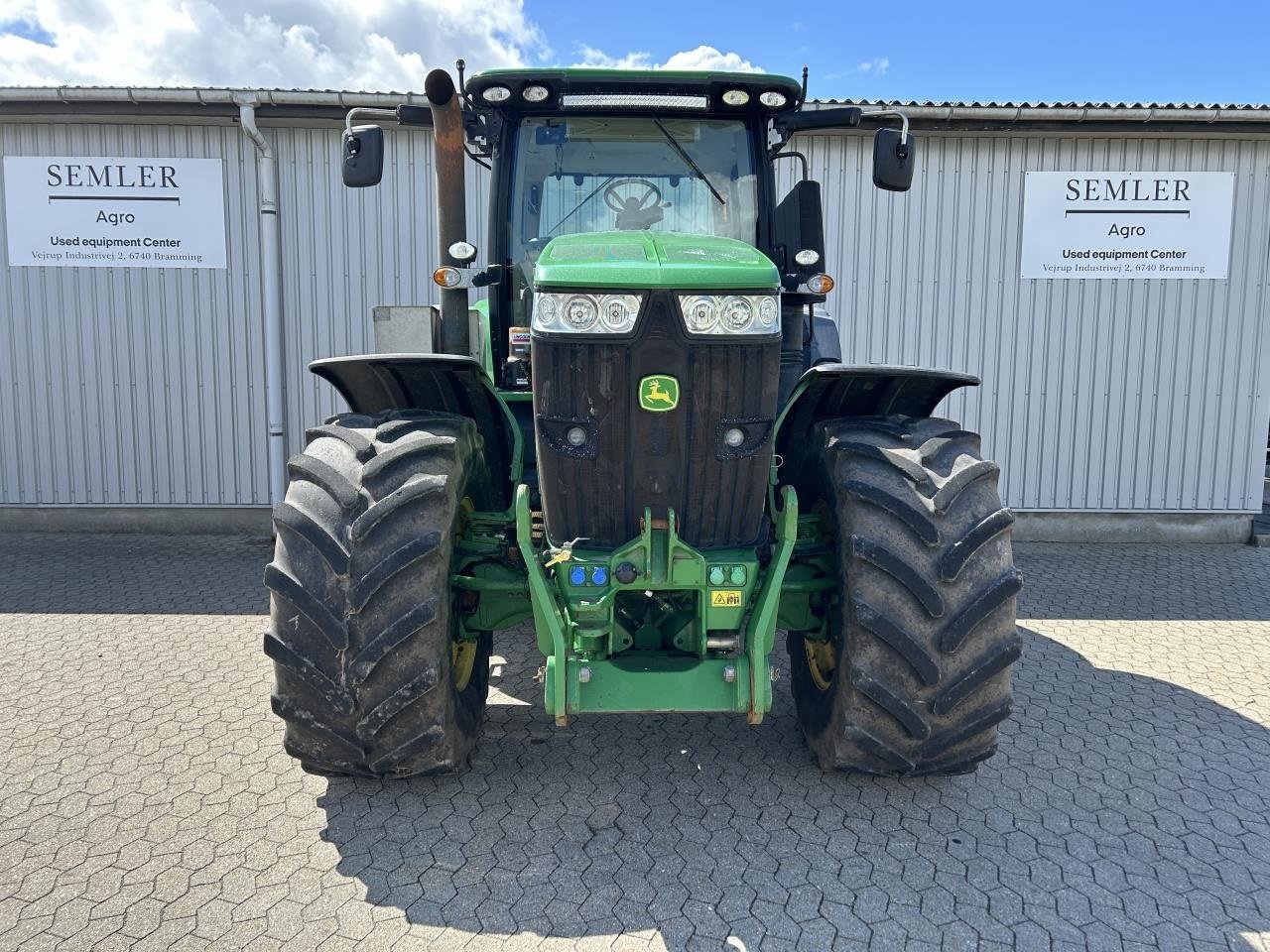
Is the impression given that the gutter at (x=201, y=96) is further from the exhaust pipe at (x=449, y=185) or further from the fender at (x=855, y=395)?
the fender at (x=855, y=395)

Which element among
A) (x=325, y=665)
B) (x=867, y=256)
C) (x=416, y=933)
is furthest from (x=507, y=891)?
(x=867, y=256)

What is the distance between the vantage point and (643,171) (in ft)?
12.8

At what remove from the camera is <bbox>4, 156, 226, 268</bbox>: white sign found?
307 inches

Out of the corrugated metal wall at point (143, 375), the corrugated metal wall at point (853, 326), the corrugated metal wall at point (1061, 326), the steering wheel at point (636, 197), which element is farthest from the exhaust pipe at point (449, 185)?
the corrugated metal wall at point (1061, 326)

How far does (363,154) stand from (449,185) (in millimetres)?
353

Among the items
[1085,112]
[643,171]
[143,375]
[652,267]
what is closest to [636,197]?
[643,171]

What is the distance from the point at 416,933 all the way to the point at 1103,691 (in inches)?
141

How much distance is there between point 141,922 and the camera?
8.79 ft

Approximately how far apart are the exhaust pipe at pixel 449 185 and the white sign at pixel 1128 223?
5961mm

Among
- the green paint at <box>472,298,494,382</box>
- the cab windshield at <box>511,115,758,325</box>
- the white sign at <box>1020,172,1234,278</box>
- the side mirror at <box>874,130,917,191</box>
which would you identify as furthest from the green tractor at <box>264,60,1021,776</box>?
the white sign at <box>1020,172,1234,278</box>

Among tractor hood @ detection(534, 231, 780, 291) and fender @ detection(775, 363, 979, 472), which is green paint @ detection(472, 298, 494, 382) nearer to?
tractor hood @ detection(534, 231, 780, 291)

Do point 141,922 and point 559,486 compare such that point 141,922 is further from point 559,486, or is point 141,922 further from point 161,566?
point 161,566

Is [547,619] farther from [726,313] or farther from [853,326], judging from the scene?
[853,326]

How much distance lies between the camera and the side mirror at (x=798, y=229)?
4.00m
